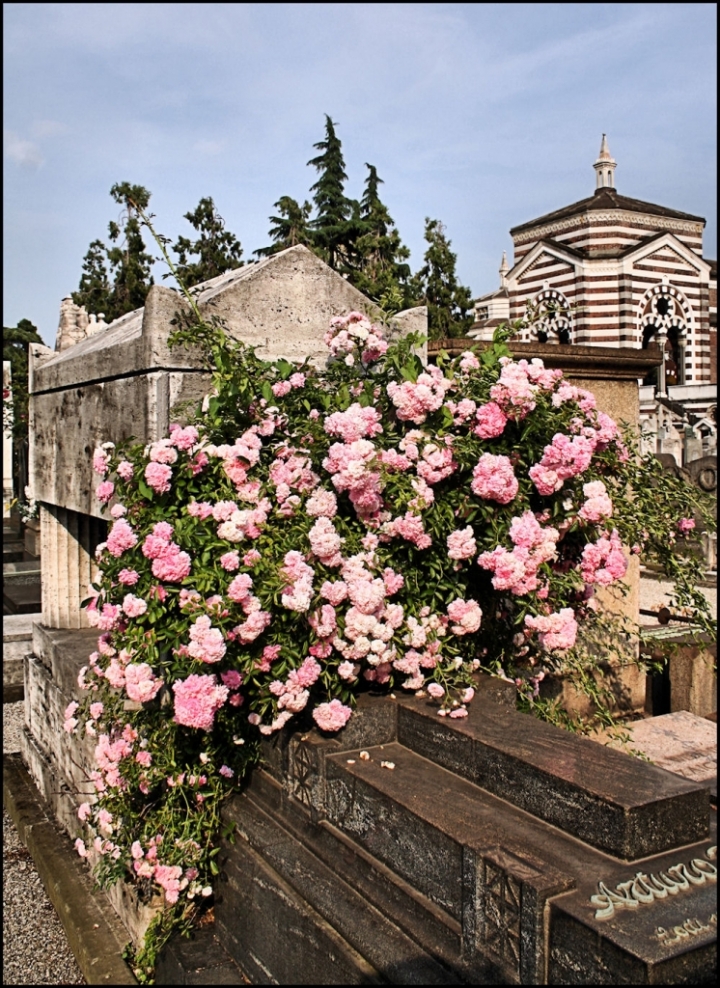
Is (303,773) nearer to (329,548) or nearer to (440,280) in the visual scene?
(329,548)

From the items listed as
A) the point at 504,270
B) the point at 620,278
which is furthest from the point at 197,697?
the point at 504,270

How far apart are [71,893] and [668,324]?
2876cm

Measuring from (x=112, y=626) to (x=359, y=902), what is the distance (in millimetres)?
1242

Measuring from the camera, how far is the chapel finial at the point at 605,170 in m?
29.6

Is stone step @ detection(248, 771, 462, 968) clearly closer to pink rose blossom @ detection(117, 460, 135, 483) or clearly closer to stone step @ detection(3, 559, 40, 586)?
pink rose blossom @ detection(117, 460, 135, 483)

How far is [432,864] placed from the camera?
2543mm

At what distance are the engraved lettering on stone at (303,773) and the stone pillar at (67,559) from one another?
324 centimetres

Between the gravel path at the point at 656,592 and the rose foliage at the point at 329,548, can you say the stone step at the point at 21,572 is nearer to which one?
the gravel path at the point at 656,592

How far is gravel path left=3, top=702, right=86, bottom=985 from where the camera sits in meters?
4.03

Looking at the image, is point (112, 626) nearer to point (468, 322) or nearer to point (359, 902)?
point (359, 902)

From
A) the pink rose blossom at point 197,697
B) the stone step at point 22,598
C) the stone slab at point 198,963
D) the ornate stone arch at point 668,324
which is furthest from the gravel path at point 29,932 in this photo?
the ornate stone arch at point 668,324

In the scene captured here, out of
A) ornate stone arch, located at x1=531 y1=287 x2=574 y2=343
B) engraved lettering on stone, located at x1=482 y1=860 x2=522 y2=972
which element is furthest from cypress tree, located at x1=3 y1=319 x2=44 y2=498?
ornate stone arch, located at x1=531 y1=287 x2=574 y2=343

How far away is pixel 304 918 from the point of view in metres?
2.88

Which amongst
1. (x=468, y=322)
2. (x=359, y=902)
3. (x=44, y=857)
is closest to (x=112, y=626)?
(x=359, y=902)
